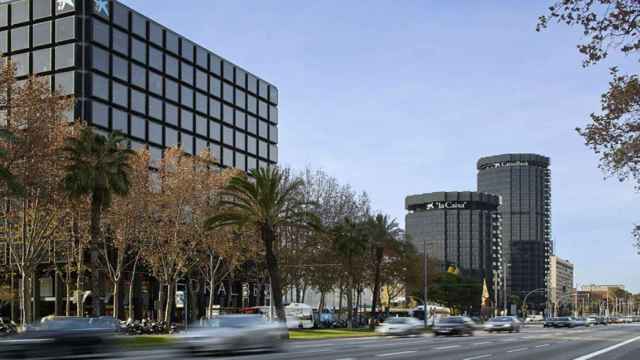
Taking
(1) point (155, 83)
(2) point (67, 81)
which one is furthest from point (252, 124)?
(2) point (67, 81)

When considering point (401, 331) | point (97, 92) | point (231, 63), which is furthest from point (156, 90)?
point (401, 331)

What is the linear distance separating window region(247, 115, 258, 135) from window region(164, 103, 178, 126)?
58.4 feet

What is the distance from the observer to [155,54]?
3974 inches

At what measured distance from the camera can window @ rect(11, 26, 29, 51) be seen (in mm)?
92750

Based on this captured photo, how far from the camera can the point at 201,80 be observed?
361 feet

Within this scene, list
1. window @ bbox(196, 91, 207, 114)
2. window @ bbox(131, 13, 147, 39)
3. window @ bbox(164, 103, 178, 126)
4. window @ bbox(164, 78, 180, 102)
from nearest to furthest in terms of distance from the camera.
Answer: window @ bbox(131, 13, 147, 39) < window @ bbox(164, 103, 178, 126) < window @ bbox(164, 78, 180, 102) < window @ bbox(196, 91, 207, 114)

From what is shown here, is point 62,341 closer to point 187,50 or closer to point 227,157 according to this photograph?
point 187,50

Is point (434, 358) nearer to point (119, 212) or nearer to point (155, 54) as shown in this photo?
point (119, 212)

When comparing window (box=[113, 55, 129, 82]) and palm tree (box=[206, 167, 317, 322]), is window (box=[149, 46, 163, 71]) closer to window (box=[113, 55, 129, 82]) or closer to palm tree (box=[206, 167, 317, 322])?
window (box=[113, 55, 129, 82])

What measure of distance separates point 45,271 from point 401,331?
46.6 meters

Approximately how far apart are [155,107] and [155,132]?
297cm

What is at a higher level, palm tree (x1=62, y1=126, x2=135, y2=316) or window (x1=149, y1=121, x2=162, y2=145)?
window (x1=149, y1=121, x2=162, y2=145)

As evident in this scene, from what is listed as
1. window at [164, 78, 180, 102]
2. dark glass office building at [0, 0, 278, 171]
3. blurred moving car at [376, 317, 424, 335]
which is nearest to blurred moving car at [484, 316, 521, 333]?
blurred moving car at [376, 317, 424, 335]

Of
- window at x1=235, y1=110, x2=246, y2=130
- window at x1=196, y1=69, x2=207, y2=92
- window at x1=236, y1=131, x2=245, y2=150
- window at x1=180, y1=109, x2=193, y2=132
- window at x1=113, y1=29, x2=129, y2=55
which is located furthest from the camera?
window at x1=235, y1=110, x2=246, y2=130
